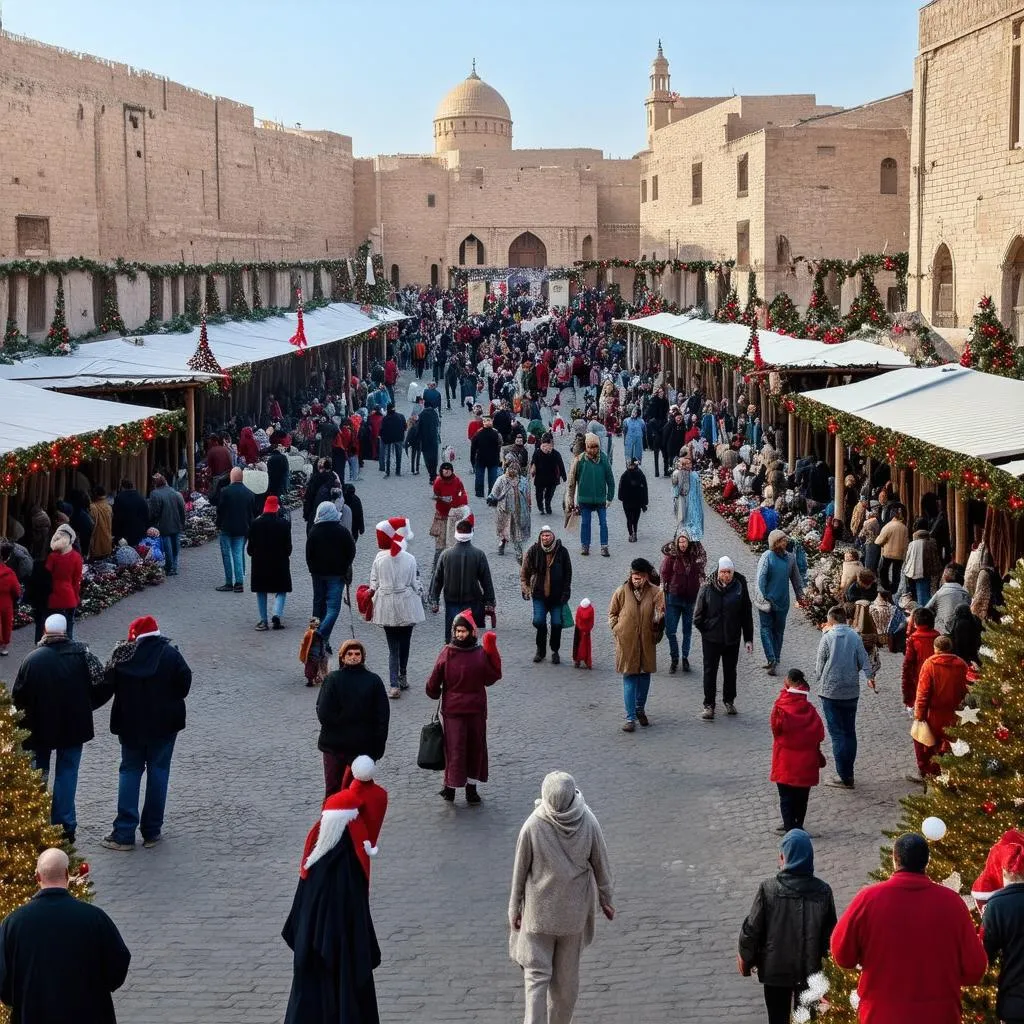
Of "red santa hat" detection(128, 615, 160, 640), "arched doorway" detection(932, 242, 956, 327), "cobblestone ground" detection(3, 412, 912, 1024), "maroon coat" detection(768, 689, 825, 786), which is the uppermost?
"arched doorway" detection(932, 242, 956, 327)

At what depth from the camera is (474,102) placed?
8494 centimetres

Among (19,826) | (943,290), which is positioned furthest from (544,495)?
(19,826)

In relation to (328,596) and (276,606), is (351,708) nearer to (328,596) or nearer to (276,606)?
(328,596)

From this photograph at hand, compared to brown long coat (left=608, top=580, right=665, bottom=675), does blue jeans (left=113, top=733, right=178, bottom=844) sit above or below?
below

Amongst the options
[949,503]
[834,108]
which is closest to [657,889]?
[949,503]

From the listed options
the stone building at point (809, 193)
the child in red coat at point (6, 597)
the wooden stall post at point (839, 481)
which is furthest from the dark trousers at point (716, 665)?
the stone building at point (809, 193)

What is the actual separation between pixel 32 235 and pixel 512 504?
575 inches

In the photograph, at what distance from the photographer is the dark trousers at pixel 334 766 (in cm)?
839

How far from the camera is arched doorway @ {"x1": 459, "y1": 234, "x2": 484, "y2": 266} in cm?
7219

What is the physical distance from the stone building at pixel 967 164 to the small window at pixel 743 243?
Result: 13130mm

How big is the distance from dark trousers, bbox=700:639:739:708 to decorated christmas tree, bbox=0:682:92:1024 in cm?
555

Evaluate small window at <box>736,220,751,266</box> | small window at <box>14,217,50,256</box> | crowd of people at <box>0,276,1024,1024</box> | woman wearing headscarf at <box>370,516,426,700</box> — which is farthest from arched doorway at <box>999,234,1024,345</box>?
small window at <box>736,220,751,266</box>

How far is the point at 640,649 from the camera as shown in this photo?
1039 centimetres

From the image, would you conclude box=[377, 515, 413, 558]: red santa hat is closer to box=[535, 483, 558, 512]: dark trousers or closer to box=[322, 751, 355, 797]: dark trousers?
box=[322, 751, 355, 797]: dark trousers
